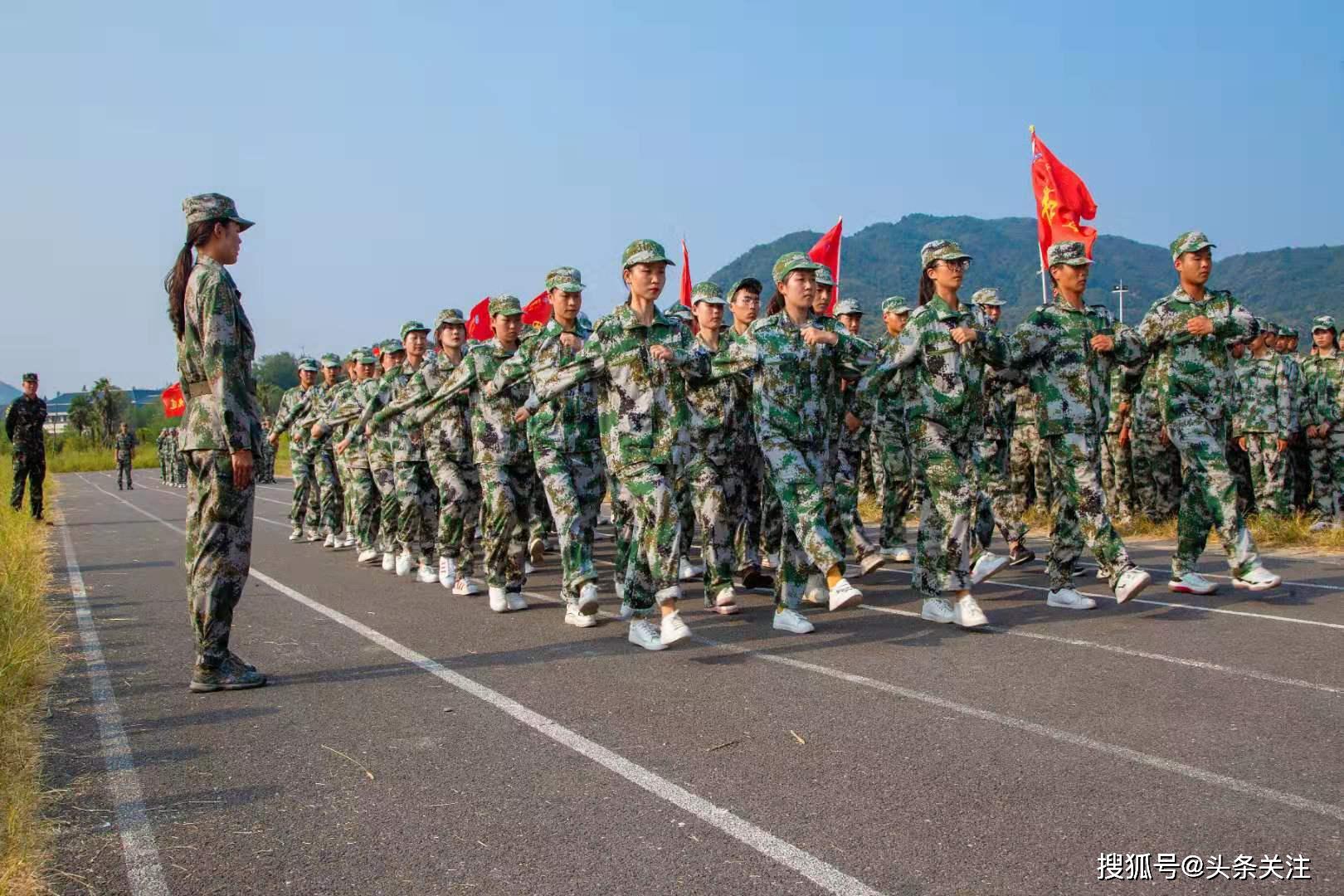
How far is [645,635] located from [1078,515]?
10.4 feet

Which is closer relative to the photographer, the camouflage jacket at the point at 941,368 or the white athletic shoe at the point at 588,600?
the camouflage jacket at the point at 941,368

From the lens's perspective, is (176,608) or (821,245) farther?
(821,245)

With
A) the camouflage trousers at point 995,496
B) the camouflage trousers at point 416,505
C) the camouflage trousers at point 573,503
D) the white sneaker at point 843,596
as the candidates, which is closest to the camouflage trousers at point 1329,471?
the camouflage trousers at point 995,496

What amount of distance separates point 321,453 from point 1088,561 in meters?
9.62

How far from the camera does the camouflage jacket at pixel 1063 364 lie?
25.5 feet

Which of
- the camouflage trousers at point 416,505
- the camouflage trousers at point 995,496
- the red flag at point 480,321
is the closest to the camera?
the camouflage trousers at point 995,496

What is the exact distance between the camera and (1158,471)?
12648 mm

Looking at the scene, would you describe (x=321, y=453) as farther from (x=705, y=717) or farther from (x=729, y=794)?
(x=729, y=794)

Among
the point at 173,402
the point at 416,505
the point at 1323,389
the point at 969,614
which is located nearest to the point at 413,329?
the point at 416,505

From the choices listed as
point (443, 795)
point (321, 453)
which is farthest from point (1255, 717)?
point (321, 453)

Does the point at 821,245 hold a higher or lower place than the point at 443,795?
higher

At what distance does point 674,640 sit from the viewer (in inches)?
268

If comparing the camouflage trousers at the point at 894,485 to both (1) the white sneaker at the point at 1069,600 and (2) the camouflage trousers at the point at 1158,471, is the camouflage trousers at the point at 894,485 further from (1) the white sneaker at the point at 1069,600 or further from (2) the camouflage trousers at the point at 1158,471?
(2) the camouflage trousers at the point at 1158,471

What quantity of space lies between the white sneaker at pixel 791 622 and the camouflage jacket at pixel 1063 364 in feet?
7.16
